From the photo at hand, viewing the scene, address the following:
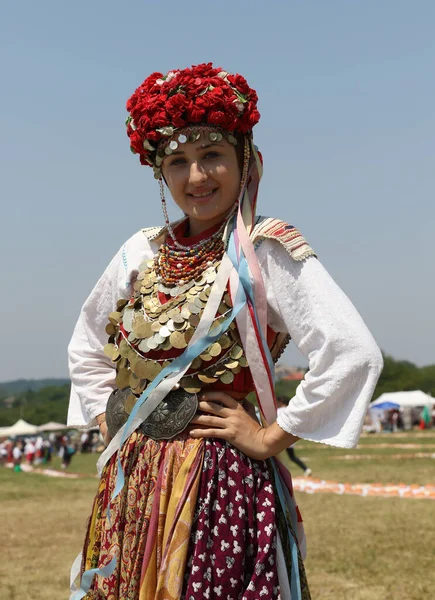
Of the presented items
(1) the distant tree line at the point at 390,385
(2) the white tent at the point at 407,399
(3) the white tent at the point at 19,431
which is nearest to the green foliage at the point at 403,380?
(1) the distant tree line at the point at 390,385

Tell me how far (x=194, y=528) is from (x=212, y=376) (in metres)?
0.45

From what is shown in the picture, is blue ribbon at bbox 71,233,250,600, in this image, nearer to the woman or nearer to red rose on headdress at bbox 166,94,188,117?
the woman

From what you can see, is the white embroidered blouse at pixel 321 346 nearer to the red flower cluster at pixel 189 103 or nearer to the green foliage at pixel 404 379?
the red flower cluster at pixel 189 103

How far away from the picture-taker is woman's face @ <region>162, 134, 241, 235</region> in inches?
104

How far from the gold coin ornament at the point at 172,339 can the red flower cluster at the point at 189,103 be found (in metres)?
0.46

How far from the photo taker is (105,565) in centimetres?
254

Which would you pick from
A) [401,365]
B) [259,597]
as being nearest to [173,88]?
[259,597]

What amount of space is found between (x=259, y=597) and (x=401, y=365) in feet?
213

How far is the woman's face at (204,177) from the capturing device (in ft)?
8.68

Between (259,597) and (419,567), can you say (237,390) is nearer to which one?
(259,597)

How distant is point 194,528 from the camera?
242 cm

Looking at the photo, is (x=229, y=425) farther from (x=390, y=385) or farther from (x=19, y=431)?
(x=390, y=385)

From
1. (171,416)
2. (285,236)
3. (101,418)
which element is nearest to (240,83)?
(285,236)

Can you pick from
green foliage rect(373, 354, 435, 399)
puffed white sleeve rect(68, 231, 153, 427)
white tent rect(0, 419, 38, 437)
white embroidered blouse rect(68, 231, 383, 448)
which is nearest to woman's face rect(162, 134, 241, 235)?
white embroidered blouse rect(68, 231, 383, 448)
